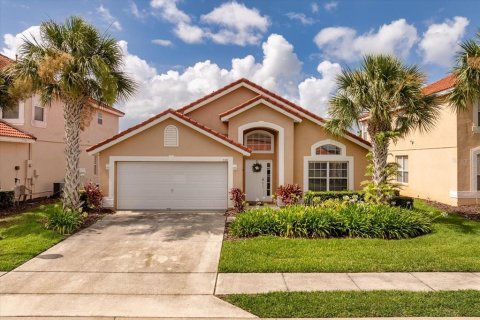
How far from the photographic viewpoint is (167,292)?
6609 mm

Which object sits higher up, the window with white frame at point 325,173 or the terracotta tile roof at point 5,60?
the terracotta tile roof at point 5,60

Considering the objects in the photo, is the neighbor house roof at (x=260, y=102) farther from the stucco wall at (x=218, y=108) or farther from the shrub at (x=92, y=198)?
the shrub at (x=92, y=198)

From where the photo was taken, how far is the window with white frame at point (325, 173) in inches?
671

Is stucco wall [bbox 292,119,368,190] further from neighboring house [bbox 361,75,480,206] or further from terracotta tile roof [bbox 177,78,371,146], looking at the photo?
neighboring house [bbox 361,75,480,206]

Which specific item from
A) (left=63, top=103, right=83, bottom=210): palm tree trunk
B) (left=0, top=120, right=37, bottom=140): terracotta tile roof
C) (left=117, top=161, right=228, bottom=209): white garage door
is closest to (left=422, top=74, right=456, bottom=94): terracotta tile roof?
(left=117, top=161, right=228, bottom=209): white garage door

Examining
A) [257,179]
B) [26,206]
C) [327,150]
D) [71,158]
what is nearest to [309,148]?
[327,150]

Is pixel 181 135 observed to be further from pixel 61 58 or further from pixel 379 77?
pixel 379 77

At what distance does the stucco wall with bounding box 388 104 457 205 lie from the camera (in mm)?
16047

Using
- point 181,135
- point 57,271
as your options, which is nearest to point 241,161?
point 181,135

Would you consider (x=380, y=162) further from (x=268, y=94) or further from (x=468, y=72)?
(x=268, y=94)

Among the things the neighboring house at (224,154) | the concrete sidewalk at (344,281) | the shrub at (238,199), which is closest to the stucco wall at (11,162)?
the neighboring house at (224,154)

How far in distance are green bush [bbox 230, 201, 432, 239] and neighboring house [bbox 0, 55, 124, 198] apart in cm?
896

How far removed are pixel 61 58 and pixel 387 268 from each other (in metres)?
12.3

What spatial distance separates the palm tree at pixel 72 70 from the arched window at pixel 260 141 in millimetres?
7146
